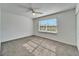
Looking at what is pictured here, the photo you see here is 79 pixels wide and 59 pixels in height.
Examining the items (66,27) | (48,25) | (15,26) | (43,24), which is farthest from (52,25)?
(15,26)

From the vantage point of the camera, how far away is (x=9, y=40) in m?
2.29

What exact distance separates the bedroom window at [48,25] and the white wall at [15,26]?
405 millimetres

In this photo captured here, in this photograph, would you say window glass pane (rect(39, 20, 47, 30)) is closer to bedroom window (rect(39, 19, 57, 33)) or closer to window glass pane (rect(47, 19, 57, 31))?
bedroom window (rect(39, 19, 57, 33))

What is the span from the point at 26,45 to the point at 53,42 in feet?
3.72

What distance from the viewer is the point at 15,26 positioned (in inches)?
91.1

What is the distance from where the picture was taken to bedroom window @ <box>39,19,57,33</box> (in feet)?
6.61

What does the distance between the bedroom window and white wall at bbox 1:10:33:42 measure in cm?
41

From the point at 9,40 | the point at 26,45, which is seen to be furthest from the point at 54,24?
the point at 9,40

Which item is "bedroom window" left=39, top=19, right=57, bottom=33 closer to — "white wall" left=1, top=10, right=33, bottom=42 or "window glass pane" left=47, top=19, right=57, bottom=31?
"window glass pane" left=47, top=19, right=57, bottom=31

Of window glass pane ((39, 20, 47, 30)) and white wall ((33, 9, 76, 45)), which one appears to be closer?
white wall ((33, 9, 76, 45))

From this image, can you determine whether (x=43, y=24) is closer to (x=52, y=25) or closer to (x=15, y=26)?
(x=52, y=25)

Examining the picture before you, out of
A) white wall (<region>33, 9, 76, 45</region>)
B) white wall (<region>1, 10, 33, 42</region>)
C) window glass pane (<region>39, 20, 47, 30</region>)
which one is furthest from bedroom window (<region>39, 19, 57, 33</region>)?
white wall (<region>1, 10, 33, 42</region>)

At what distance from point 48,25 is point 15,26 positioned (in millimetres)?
1398

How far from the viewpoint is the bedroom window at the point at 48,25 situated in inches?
79.4
